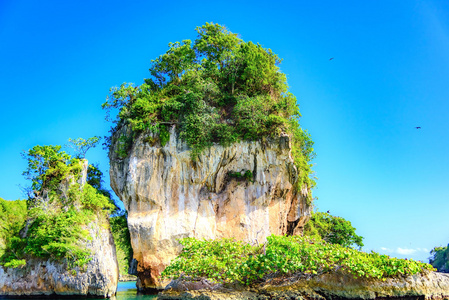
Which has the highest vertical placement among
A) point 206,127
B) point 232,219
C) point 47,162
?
point 206,127

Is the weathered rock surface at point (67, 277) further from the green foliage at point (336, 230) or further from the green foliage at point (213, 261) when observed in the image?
the green foliage at point (336, 230)

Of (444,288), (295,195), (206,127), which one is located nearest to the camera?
(444,288)

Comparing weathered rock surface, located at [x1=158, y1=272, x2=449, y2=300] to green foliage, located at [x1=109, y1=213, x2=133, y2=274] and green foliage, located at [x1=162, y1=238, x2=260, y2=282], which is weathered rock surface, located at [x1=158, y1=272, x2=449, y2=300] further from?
green foliage, located at [x1=109, y1=213, x2=133, y2=274]

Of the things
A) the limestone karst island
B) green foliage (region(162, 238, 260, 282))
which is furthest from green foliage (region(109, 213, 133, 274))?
green foliage (region(162, 238, 260, 282))

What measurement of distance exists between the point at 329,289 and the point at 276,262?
3.14 meters

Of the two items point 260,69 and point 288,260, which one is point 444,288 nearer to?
point 288,260

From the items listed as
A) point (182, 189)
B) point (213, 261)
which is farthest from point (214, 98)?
point (213, 261)

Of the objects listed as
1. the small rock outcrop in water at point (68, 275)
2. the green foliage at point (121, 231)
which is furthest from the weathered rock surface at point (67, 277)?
the green foliage at point (121, 231)

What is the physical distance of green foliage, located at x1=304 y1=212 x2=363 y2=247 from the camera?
108ft

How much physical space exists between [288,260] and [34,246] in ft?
44.1

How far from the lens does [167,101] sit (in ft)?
71.4

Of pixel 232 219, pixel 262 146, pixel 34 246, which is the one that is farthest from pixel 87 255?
pixel 262 146

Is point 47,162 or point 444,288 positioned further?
point 47,162

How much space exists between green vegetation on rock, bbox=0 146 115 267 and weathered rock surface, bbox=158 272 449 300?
20.8 feet
